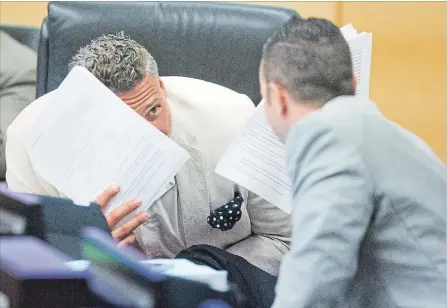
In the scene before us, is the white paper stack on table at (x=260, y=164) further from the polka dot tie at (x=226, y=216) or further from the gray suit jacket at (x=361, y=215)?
the gray suit jacket at (x=361, y=215)

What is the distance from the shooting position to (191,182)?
143 cm

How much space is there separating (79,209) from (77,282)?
1.01ft

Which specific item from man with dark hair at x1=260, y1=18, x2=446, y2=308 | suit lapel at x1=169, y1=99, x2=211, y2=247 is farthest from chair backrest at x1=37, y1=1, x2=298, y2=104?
man with dark hair at x1=260, y1=18, x2=446, y2=308

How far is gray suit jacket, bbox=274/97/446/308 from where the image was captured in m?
0.87

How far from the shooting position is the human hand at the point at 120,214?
4.13 feet

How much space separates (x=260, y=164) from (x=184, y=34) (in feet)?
1.56

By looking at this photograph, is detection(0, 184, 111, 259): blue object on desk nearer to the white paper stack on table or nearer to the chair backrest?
the white paper stack on table

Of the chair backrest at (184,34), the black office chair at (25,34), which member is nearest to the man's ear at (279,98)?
the chair backrest at (184,34)

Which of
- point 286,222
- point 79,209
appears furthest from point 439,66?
point 79,209

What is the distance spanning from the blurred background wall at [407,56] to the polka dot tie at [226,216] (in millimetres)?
1054

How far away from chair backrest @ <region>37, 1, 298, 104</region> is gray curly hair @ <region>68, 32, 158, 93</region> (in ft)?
0.67

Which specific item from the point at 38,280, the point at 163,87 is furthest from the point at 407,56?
the point at 38,280

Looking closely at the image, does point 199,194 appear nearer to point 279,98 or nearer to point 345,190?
point 279,98

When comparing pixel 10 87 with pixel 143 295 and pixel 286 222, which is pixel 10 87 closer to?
pixel 286 222
